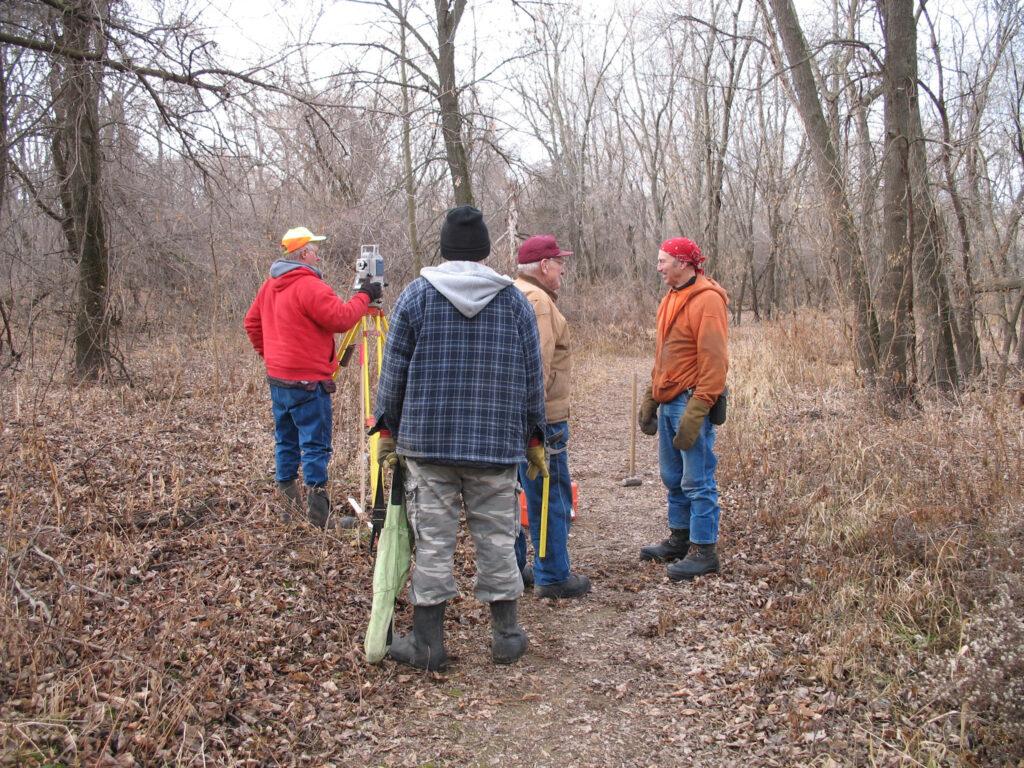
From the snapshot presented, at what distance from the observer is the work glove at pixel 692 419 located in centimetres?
474

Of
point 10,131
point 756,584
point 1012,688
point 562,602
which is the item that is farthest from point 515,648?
point 10,131

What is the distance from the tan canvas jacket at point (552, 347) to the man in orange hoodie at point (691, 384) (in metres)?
0.64

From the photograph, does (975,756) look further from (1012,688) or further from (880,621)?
(880,621)

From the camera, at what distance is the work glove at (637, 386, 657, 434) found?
17.4 feet

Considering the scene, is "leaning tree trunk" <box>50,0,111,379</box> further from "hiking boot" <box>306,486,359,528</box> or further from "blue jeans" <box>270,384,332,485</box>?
"hiking boot" <box>306,486,359,528</box>

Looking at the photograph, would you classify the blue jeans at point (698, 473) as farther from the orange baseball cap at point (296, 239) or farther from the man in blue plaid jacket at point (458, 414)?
the orange baseball cap at point (296, 239)

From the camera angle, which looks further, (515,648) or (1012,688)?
(515,648)

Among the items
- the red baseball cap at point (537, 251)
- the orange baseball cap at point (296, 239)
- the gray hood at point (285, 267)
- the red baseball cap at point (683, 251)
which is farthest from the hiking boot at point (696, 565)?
the orange baseball cap at point (296, 239)

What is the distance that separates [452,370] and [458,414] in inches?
8.0

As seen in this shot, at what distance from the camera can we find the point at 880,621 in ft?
12.7

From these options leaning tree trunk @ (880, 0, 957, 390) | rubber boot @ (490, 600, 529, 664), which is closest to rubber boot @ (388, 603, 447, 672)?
rubber boot @ (490, 600, 529, 664)

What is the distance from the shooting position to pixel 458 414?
12.1 ft

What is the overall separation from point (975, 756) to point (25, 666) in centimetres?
363

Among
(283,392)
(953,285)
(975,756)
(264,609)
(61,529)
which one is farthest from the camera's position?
(953,285)
